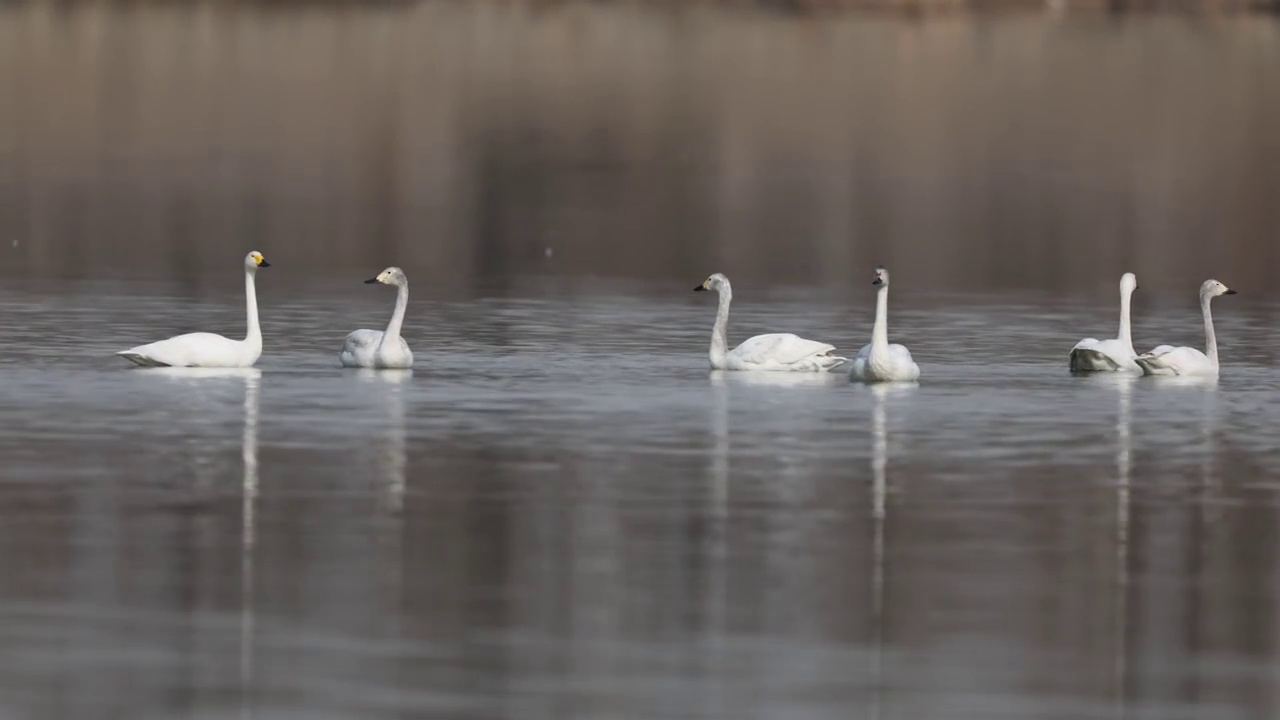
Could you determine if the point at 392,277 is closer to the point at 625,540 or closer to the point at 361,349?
the point at 361,349

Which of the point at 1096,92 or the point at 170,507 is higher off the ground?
the point at 1096,92

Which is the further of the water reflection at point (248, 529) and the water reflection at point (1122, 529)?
the water reflection at point (1122, 529)

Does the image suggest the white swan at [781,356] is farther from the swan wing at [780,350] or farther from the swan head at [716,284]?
the swan head at [716,284]

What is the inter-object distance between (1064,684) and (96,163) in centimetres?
4300

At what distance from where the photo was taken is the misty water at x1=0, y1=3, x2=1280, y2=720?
1227cm

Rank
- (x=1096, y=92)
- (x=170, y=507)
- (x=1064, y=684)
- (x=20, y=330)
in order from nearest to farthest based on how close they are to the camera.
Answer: (x=1064, y=684), (x=170, y=507), (x=20, y=330), (x=1096, y=92)

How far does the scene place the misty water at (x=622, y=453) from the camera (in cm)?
1227

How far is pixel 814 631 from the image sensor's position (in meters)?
13.0

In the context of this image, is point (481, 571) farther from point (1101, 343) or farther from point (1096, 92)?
point (1096, 92)

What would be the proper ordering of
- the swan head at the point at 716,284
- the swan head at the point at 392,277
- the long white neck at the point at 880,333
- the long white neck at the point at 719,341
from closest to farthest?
the long white neck at the point at 880,333 → the long white neck at the point at 719,341 → the swan head at the point at 392,277 → the swan head at the point at 716,284

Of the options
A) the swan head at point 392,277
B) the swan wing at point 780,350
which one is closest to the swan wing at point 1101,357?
the swan wing at point 780,350

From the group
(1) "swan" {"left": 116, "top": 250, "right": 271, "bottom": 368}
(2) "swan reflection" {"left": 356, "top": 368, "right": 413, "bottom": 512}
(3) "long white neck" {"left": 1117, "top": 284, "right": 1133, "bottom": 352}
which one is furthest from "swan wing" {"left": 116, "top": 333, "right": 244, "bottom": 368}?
(3) "long white neck" {"left": 1117, "top": 284, "right": 1133, "bottom": 352}

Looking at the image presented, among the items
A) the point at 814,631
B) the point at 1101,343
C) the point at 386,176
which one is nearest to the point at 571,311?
the point at 1101,343

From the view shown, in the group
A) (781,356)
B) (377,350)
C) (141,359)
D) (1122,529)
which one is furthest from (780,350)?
(1122,529)
